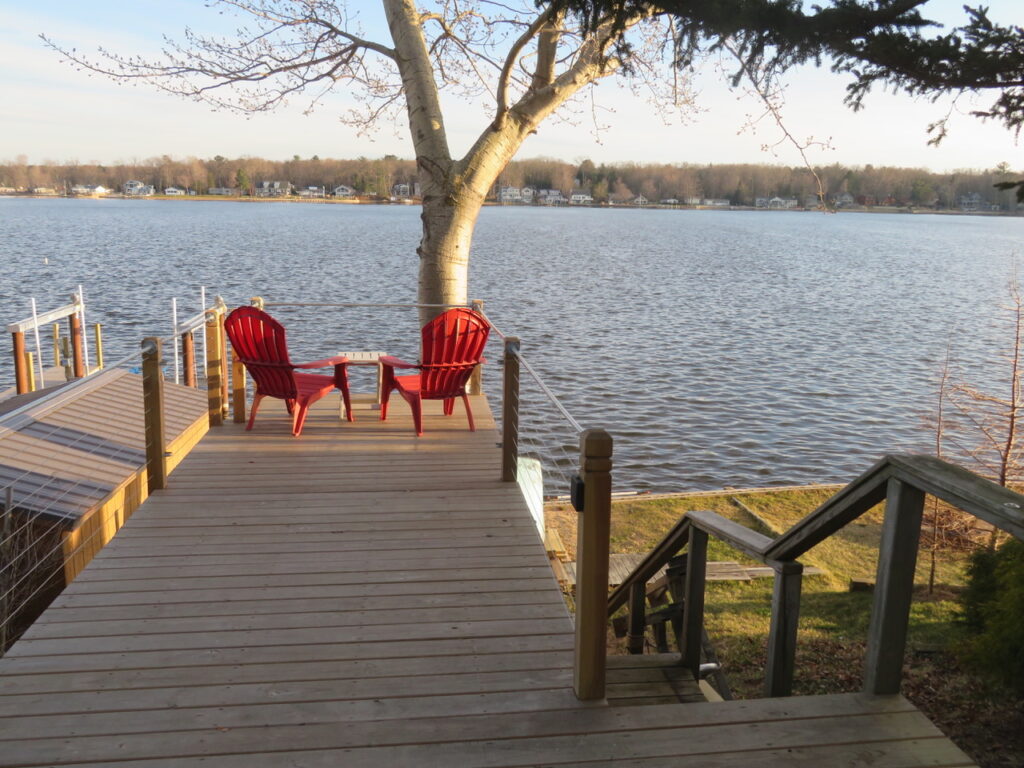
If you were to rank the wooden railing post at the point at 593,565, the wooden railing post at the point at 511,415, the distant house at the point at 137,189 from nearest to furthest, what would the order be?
the wooden railing post at the point at 593,565
the wooden railing post at the point at 511,415
the distant house at the point at 137,189

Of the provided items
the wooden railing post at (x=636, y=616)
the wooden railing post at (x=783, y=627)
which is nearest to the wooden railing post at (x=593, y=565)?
the wooden railing post at (x=783, y=627)

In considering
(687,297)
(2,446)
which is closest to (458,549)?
(2,446)

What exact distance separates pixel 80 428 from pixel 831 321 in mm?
19884

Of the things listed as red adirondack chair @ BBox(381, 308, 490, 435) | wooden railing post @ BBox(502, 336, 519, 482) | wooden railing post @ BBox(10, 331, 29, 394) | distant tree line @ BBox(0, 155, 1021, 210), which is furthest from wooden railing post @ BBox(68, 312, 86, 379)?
distant tree line @ BBox(0, 155, 1021, 210)

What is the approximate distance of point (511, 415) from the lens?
4938mm

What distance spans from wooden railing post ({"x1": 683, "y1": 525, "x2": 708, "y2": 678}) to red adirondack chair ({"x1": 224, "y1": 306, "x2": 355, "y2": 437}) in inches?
129

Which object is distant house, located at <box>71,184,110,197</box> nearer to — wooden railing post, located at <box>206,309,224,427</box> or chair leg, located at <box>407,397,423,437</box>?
wooden railing post, located at <box>206,309,224,427</box>

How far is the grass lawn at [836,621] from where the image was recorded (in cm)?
431

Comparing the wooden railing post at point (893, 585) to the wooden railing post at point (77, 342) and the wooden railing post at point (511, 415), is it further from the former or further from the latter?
the wooden railing post at point (77, 342)

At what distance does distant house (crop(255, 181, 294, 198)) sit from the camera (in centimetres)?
12006

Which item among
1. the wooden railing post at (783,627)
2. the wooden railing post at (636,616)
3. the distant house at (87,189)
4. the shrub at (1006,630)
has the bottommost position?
the wooden railing post at (636,616)

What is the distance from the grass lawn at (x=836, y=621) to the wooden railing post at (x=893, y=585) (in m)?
1.90

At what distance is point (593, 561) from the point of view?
250 centimetres

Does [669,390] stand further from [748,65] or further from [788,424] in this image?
[748,65]
